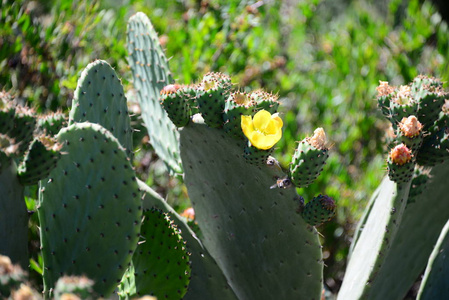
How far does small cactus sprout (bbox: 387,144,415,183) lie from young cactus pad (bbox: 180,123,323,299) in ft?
1.06

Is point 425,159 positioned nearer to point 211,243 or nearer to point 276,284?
point 276,284

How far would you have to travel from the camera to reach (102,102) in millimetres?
1995

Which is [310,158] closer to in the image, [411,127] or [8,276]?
[411,127]

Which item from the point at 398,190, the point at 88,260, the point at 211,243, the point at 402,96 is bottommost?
the point at 211,243

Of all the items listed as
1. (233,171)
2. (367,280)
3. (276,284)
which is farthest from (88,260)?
(367,280)

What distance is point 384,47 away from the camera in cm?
474

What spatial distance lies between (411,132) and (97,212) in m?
1.02

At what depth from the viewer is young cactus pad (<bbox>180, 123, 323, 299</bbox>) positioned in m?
1.89

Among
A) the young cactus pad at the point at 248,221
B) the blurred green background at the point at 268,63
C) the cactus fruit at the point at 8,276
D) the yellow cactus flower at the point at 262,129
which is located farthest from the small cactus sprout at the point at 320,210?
the blurred green background at the point at 268,63

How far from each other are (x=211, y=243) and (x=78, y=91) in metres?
0.74

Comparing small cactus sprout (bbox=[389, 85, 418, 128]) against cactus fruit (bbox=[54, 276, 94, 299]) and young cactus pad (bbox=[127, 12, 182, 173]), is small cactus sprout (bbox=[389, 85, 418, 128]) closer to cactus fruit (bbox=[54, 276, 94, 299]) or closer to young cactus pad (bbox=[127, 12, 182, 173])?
young cactus pad (bbox=[127, 12, 182, 173])

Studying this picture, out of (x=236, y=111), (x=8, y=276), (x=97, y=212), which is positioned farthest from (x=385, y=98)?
(x=8, y=276)

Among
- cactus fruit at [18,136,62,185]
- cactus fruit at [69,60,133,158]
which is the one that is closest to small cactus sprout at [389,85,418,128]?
cactus fruit at [69,60,133,158]

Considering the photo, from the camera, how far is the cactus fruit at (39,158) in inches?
58.2
